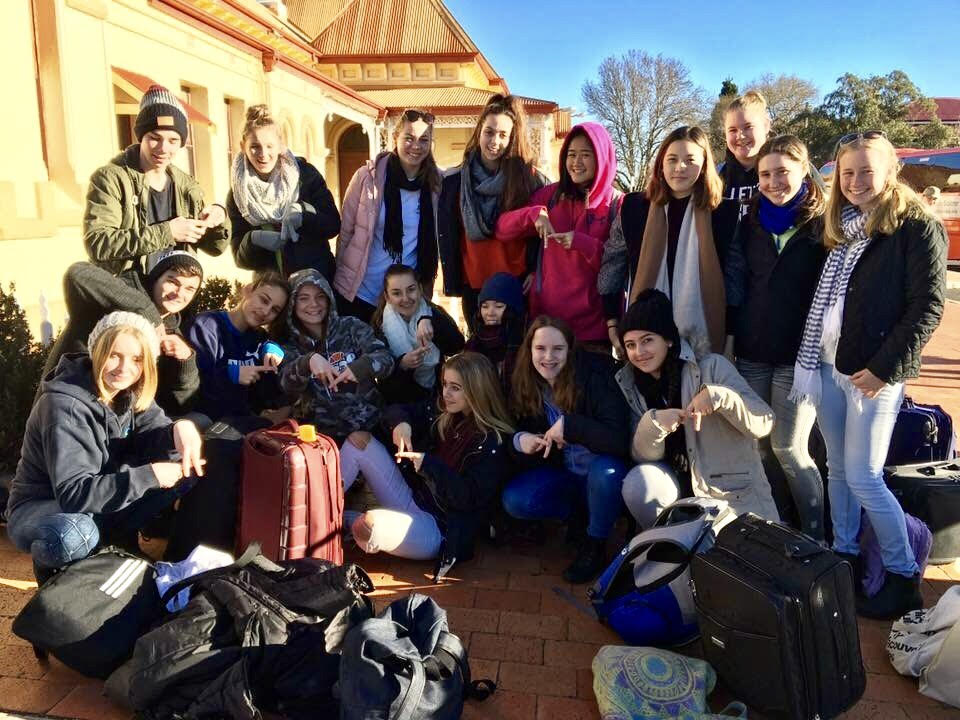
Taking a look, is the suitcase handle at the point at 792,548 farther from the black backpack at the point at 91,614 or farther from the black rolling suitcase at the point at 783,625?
the black backpack at the point at 91,614

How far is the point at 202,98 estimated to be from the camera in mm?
11969

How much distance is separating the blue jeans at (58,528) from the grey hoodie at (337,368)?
0.99m

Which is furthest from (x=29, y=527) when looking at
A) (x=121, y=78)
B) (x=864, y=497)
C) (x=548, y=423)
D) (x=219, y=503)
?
(x=121, y=78)

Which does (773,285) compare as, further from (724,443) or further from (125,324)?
(125,324)

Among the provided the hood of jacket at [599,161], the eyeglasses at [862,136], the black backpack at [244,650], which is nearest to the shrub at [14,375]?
the black backpack at [244,650]

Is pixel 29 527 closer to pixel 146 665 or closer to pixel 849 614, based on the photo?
pixel 146 665

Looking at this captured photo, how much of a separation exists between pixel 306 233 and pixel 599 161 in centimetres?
183

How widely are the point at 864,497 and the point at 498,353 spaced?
189 centimetres

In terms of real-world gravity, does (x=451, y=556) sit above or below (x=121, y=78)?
below

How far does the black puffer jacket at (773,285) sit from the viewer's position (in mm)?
3385

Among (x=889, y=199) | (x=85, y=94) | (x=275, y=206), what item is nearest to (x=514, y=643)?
(x=889, y=199)

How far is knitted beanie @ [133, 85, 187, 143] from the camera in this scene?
372 centimetres

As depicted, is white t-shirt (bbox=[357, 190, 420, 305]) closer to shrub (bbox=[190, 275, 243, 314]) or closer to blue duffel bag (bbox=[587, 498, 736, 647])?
shrub (bbox=[190, 275, 243, 314])

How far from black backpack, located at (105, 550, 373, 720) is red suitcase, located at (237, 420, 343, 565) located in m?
0.51
